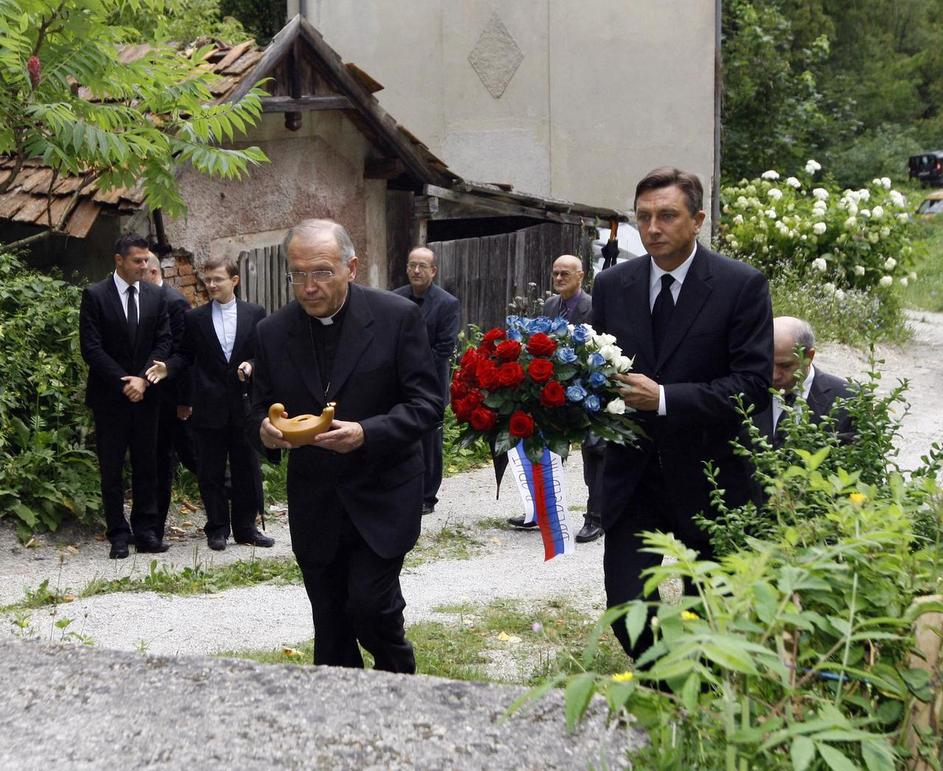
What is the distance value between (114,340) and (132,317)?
8.3 inches

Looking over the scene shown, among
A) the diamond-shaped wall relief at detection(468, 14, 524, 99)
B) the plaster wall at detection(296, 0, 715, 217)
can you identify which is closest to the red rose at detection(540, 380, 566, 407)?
the plaster wall at detection(296, 0, 715, 217)

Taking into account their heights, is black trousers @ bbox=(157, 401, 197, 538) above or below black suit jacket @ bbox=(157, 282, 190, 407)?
below

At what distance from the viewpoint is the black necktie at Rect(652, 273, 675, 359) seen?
4918 mm

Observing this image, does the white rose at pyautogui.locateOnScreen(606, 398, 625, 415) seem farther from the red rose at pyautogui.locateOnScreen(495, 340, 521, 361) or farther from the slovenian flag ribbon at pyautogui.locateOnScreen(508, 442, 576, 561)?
the slovenian flag ribbon at pyautogui.locateOnScreen(508, 442, 576, 561)

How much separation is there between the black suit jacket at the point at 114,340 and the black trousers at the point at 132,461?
0.10 meters

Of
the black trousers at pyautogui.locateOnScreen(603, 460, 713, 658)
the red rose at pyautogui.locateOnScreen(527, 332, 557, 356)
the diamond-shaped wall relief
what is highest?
the diamond-shaped wall relief

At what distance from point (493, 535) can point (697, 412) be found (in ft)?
18.7

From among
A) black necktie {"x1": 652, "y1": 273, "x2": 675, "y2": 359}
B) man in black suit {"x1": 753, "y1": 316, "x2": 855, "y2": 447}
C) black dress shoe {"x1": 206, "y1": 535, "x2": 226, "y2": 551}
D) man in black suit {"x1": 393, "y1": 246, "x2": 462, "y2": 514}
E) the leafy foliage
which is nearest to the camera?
black necktie {"x1": 652, "y1": 273, "x2": 675, "y2": 359}

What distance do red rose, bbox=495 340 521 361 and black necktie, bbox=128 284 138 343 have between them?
5.07 m

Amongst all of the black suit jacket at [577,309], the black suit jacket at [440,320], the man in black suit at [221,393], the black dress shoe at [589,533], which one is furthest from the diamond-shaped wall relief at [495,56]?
the black dress shoe at [589,533]

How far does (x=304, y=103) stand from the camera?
13.2 meters

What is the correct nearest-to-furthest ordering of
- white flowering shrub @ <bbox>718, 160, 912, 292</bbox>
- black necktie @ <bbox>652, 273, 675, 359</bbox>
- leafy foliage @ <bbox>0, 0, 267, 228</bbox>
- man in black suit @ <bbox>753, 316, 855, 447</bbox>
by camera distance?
black necktie @ <bbox>652, 273, 675, 359</bbox>, man in black suit @ <bbox>753, 316, 855, 447</bbox>, leafy foliage @ <bbox>0, 0, 267, 228</bbox>, white flowering shrub @ <bbox>718, 160, 912, 292</bbox>

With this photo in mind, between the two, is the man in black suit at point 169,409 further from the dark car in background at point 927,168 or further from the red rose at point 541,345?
the dark car in background at point 927,168

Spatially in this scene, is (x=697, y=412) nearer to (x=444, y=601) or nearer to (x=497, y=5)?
(x=444, y=601)
